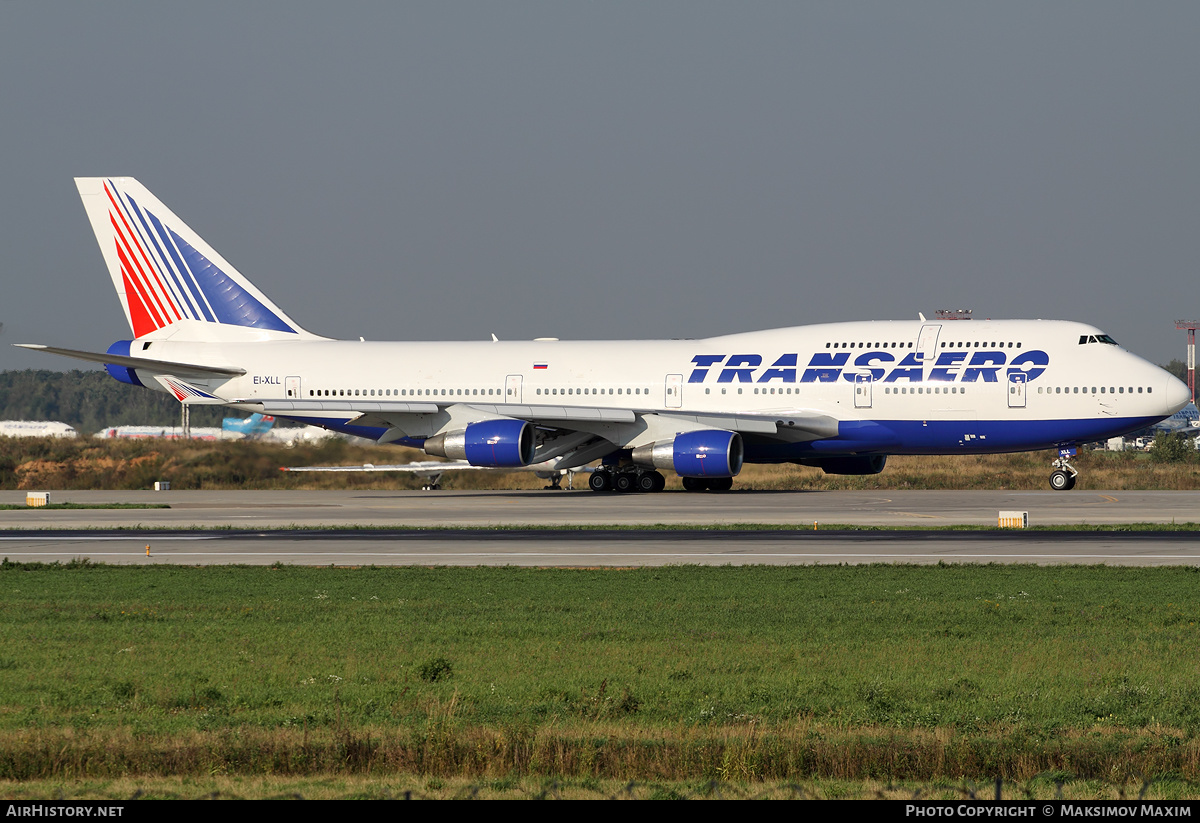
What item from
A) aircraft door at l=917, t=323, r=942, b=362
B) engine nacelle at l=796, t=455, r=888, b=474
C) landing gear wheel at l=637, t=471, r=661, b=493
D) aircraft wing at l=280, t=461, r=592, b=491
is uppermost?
aircraft door at l=917, t=323, r=942, b=362

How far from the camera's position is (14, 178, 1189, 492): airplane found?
3934cm

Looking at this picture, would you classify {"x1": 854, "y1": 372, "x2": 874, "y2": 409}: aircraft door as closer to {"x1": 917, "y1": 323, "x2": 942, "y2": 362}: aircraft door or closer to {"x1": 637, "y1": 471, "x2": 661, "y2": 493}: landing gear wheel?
{"x1": 917, "y1": 323, "x2": 942, "y2": 362}: aircraft door

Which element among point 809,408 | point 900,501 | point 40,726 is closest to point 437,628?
point 40,726

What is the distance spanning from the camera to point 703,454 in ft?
129

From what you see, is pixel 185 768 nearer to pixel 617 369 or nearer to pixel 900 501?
pixel 900 501

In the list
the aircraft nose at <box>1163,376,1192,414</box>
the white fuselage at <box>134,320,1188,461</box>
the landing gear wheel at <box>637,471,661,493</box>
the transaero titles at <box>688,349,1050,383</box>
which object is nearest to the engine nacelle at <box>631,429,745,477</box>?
the white fuselage at <box>134,320,1188,461</box>

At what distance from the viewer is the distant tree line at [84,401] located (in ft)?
273

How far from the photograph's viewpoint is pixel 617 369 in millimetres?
43500

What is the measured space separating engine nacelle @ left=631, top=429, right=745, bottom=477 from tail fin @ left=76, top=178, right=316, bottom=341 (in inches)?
656

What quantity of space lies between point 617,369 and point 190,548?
21234 mm

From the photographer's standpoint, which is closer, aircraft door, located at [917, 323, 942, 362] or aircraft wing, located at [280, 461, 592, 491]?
aircraft door, located at [917, 323, 942, 362]
